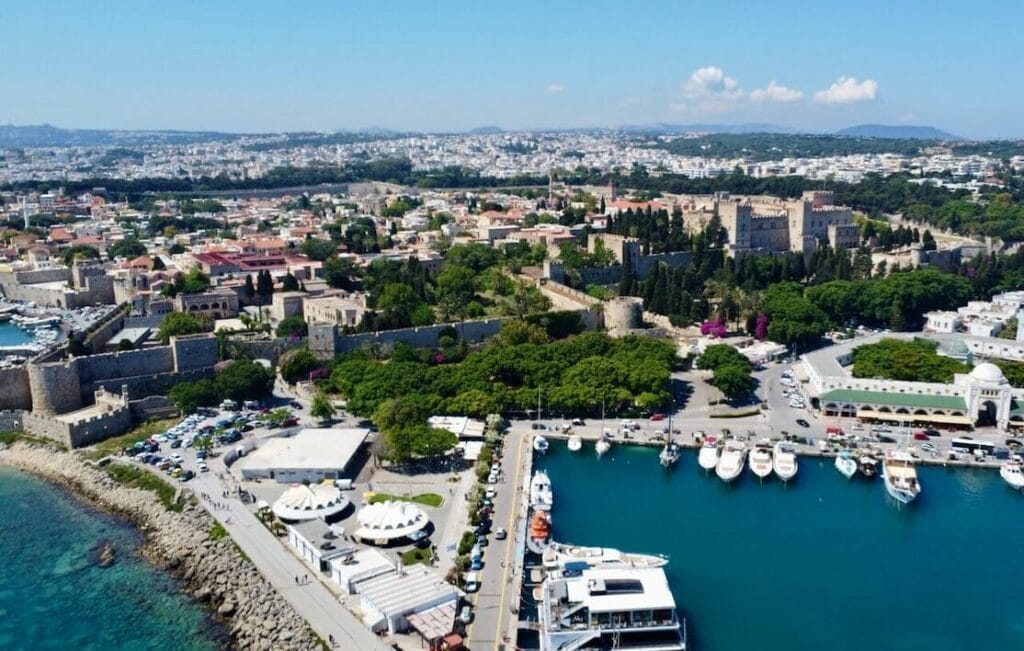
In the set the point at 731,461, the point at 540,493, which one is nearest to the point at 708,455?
the point at 731,461

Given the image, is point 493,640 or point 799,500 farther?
point 799,500

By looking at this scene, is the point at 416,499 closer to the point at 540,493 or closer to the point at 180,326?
the point at 540,493

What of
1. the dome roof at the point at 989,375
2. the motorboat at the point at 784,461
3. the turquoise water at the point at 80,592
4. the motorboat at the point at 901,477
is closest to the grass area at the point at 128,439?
the turquoise water at the point at 80,592

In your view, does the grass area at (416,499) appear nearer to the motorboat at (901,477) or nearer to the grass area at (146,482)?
the grass area at (146,482)

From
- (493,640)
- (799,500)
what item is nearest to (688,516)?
(799,500)

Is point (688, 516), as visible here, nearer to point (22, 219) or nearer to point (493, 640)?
point (493, 640)
